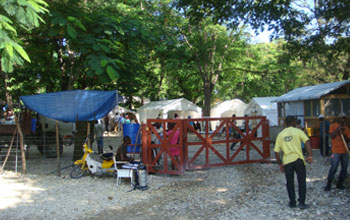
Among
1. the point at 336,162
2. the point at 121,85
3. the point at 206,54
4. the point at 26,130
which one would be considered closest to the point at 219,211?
the point at 336,162

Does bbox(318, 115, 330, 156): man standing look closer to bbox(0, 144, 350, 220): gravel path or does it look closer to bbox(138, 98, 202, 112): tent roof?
bbox(0, 144, 350, 220): gravel path

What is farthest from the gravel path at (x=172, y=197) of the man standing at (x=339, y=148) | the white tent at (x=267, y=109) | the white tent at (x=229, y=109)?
the white tent at (x=229, y=109)

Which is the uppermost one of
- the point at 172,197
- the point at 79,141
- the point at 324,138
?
the point at 79,141

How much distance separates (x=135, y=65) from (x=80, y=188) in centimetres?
474

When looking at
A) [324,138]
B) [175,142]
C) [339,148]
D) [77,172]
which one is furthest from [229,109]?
[339,148]

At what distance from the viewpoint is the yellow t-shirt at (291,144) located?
586 cm

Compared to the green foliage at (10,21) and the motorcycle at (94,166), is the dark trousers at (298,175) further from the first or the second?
the green foliage at (10,21)

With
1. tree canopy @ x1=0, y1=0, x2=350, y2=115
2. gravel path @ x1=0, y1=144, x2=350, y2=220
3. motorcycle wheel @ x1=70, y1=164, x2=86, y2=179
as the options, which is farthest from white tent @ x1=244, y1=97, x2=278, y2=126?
motorcycle wheel @ x1=70, y1=164, x2=86, y2=179

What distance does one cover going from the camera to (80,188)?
26.8ft

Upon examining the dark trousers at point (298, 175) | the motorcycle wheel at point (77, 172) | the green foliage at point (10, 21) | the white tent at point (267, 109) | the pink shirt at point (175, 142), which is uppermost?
the green foliage at point (10, 21)

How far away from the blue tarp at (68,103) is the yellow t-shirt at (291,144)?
220 inches

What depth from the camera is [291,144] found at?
233 inches

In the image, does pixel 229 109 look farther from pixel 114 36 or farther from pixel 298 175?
pixel 298 175

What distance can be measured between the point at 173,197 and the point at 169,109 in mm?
18332
